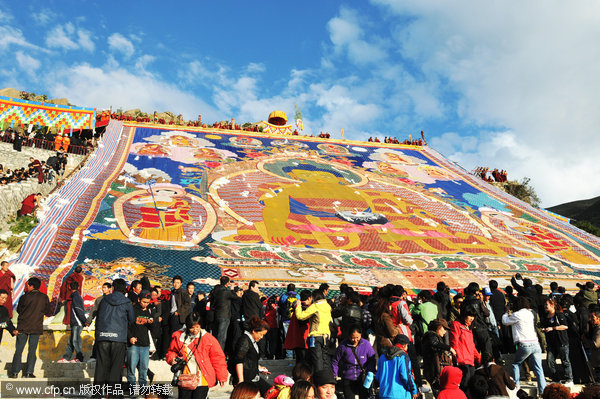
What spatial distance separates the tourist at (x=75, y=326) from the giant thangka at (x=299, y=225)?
4322 mm

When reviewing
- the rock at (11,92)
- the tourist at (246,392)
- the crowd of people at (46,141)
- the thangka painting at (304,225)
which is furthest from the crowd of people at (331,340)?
the rock at (11,92)

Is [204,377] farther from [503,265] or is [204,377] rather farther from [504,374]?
[503,265]

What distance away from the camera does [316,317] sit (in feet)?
19.1

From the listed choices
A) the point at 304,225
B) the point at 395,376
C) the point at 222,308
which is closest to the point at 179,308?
the point at 222,308

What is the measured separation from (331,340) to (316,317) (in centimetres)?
59

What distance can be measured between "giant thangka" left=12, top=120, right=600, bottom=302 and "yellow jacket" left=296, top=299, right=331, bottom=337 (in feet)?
21.3

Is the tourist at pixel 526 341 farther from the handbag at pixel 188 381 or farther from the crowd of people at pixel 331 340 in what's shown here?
the handbag at pixel 188 381

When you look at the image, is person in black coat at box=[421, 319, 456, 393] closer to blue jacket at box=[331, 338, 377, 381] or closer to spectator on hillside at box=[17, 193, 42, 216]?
blue jacket at box=[331, 338, 377, 381]

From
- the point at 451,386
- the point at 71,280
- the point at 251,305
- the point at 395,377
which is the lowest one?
the point at 451,386

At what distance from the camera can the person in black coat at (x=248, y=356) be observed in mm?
4723

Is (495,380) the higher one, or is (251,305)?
(251,305)

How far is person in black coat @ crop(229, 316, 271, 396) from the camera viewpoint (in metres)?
4.72

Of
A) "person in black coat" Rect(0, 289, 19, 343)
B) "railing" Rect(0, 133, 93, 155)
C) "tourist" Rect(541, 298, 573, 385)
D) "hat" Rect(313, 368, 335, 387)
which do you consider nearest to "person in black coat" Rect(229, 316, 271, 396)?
"hat" Rect(313, 368, 335, 387)

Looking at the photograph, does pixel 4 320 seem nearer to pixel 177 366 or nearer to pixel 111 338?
pixel 111 338
